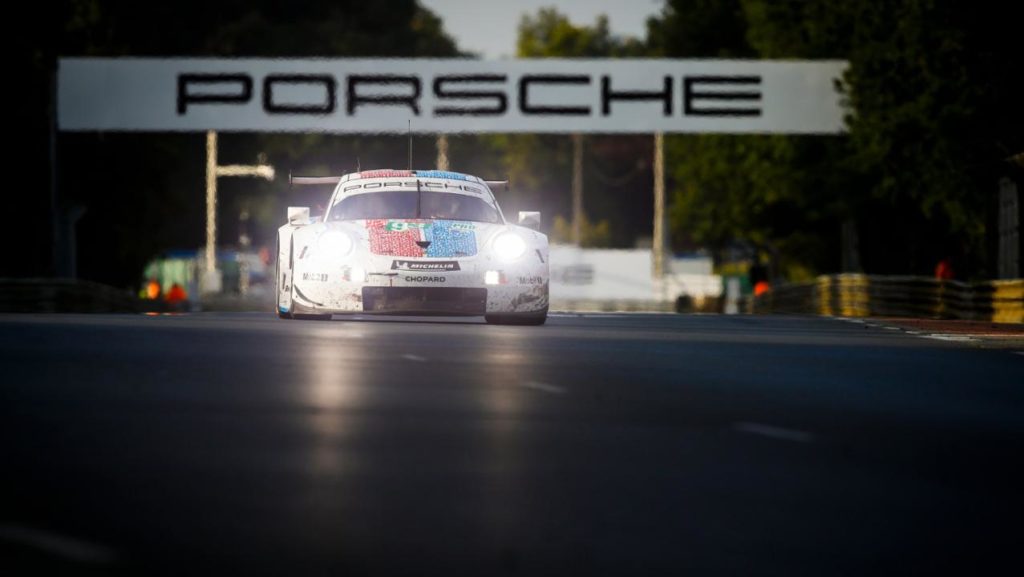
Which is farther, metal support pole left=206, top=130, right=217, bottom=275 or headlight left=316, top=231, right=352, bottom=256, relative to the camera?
metal support pole left=206, top=130, right=217, bottom=275

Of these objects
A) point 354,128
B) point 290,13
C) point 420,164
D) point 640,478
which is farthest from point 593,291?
point 640,478

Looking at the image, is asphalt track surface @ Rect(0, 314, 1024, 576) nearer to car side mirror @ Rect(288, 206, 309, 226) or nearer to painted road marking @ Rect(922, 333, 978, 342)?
car side mirror @ Rect(288, 206, 309, 226)

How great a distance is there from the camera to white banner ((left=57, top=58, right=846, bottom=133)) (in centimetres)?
4306

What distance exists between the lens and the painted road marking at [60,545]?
20.1ft

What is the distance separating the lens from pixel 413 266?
18.2m

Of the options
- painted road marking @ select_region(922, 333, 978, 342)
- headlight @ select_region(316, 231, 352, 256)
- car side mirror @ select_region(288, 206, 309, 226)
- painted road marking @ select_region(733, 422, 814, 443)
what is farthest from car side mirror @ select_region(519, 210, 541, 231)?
painted road marking @ select_region(733, 422, 814, 443)

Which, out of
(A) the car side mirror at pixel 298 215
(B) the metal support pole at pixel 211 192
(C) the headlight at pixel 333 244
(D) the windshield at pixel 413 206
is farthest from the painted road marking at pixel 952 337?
(B) the metal support pole at pixel 211 192

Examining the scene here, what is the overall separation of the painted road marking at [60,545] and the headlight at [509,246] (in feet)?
40.0

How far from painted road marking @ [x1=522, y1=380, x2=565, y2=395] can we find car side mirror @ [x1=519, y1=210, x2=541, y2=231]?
665cm

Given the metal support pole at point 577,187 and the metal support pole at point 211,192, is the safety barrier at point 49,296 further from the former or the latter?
the metal support pole at point 577,187

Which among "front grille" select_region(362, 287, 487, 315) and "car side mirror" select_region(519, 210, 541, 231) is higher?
"car side mirror" select_region(519, 210, 541, 231)

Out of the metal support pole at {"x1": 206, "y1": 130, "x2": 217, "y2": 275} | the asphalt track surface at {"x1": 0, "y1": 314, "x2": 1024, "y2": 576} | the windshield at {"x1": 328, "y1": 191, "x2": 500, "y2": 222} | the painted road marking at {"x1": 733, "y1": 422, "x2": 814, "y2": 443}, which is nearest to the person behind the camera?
the asphalt track surface at {"x1": 0, "y1": 314, "x2": 1024, "y2": 576}

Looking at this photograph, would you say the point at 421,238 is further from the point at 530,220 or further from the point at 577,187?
the point at 577,187

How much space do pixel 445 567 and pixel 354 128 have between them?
37.8 meters
